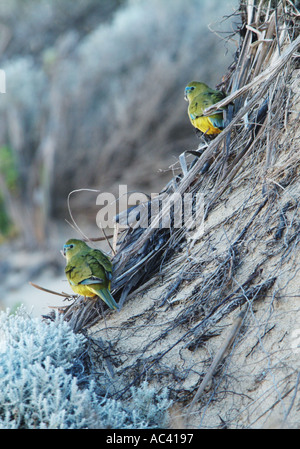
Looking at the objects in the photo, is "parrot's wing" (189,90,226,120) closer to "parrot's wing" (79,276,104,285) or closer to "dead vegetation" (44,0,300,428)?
"dead vegetation" (44,0,300,428)

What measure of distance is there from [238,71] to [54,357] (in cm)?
245

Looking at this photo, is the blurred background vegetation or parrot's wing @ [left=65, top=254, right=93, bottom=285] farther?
the blurred background vegetation

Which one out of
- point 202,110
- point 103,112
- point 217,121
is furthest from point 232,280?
point 103,112

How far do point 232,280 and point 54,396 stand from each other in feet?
3.91

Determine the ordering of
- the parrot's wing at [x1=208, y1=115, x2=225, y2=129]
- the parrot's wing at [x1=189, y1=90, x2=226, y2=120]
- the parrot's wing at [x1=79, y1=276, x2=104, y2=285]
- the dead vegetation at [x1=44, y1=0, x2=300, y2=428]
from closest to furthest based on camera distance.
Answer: the dead vegetation at [x1=44, y1=0, x2=300, y2=428]
the parrot's wing at [x1=79, y1=276, x2=104, y2=285]
the parrot's wing at [x1=208, y1=115, x2=225, y2=129]
the parrot's wing at [x1=189, y1=90, x2=226, y2=120]

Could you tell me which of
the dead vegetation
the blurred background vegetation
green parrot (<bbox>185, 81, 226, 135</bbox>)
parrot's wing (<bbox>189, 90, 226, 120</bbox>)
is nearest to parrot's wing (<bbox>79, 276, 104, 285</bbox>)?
the dead vegetation

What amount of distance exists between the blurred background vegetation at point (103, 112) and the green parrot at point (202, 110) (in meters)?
6.51

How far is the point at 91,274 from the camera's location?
10.8 ft

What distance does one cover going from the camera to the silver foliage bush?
2430mm

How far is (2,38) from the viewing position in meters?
17.5

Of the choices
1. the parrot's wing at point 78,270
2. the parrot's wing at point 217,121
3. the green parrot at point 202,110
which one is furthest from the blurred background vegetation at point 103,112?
the parrot's wing at point 78,270

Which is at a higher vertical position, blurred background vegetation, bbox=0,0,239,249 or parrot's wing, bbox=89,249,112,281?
blurred background vegetation, bbox=0,0,239,249

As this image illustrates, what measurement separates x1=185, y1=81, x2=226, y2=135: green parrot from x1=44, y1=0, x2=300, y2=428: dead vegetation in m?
0.16

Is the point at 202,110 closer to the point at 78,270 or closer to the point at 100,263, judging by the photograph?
the point at 100,263
